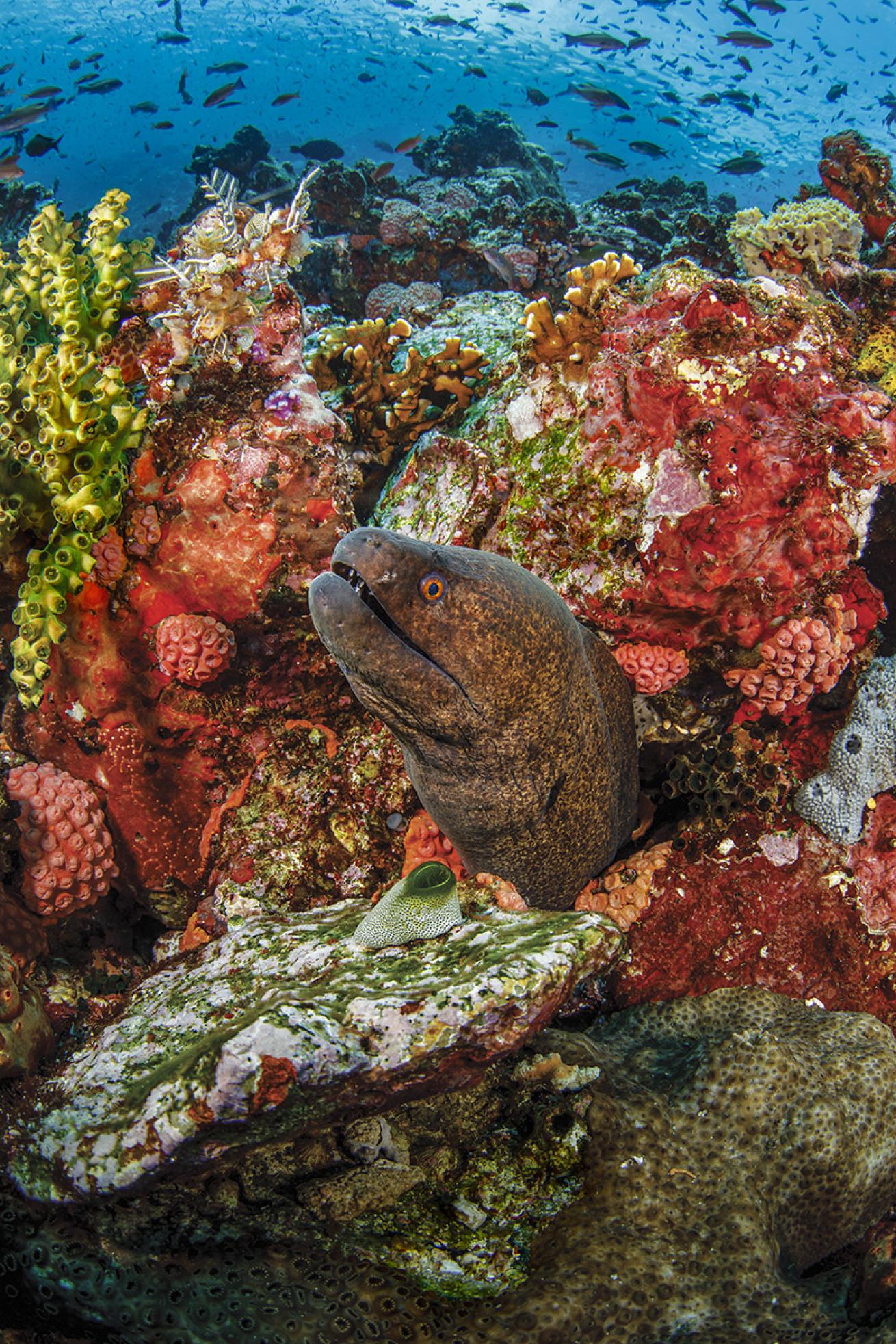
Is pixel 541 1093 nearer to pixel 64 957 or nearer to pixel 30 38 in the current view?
pixel 64 957

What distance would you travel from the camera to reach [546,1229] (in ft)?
6.27

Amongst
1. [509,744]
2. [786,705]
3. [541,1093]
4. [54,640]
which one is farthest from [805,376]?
[54,640]

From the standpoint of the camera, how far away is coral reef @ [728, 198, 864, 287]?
5.19 m

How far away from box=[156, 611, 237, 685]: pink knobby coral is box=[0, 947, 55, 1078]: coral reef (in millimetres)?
1298

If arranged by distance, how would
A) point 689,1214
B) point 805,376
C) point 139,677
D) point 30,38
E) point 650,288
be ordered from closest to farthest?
point 689,1214, point 805,376, point 139,677, point 650,288, point 30,38

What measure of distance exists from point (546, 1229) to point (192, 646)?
2384 mm

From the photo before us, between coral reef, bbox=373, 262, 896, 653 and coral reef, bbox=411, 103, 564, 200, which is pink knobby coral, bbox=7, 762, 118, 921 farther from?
coral reef, bbox=411, 103, 564, 200

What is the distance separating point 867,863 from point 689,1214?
1.90 metres

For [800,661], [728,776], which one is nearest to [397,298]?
[800,661]

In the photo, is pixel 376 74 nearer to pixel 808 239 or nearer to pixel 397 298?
pixel 397 298

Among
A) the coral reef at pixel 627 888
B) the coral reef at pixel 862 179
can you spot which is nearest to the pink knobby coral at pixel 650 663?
the coral reef at pixel 627 888

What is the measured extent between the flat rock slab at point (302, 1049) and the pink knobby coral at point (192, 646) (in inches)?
52.5

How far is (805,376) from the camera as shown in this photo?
9.11ft

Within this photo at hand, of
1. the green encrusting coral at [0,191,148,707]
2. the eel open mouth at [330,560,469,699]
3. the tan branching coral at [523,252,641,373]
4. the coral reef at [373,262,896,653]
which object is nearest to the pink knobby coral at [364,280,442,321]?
the tan branching coral at [523,252,641,373]
